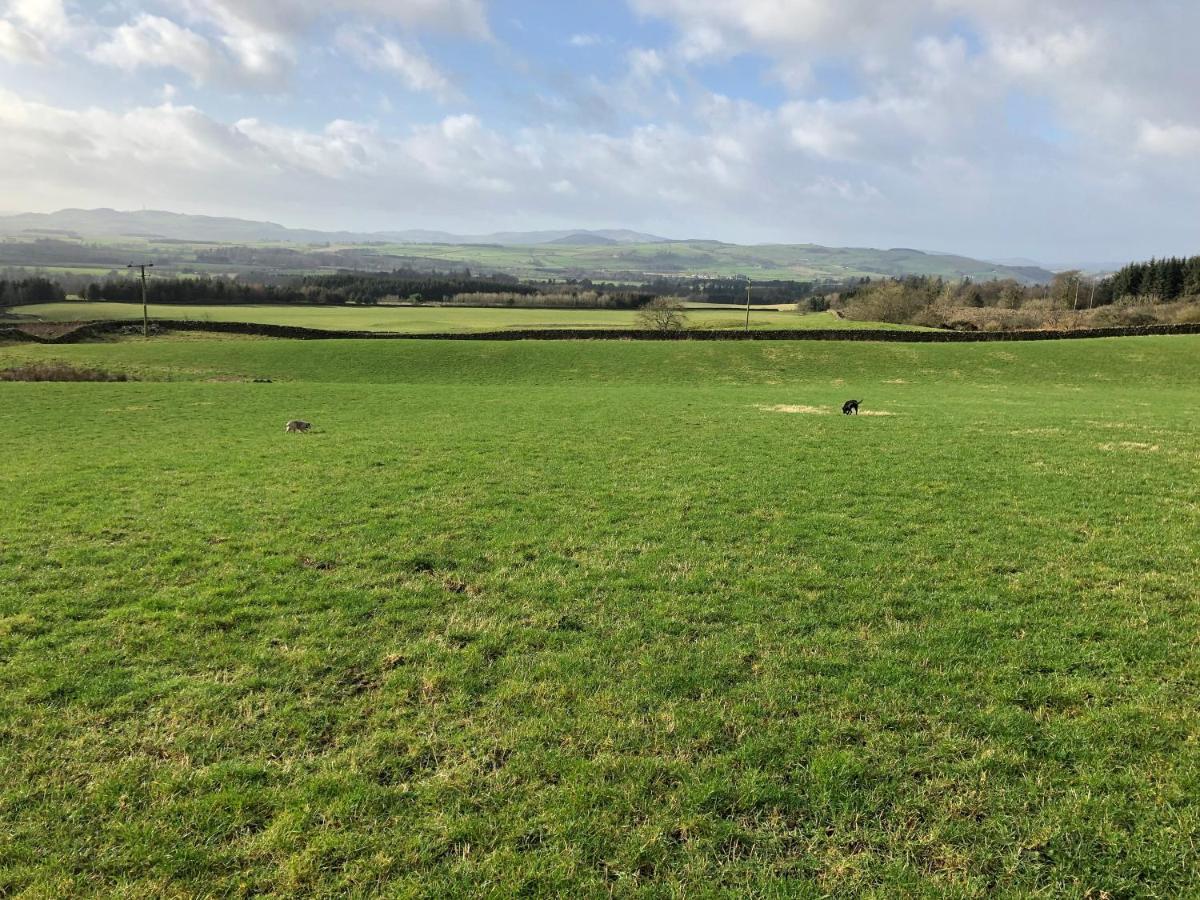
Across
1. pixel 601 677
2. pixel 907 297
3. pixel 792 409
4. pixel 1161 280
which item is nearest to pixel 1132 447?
pixel 792 409

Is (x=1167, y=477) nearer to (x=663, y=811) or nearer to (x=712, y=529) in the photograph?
(x=712, y=529)

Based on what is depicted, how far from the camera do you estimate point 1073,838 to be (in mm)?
4691

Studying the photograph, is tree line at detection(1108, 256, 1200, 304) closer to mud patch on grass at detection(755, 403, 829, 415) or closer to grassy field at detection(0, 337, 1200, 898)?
mud patch on grass at detection(755, 403, 829, 415)

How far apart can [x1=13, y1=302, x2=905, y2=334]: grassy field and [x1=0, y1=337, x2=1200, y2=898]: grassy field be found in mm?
70624

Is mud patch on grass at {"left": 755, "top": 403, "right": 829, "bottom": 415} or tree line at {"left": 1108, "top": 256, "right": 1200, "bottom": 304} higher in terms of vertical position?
tree line at {"left": 1108, "top": 256, "right": 1200, "bottom": 304}

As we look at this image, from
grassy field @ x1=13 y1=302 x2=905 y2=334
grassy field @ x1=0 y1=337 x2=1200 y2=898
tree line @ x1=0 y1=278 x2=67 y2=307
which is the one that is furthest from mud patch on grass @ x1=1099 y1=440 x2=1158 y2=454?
tree line @ x1=0 y1=278 x2=67 y2=307

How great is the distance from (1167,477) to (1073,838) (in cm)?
1287

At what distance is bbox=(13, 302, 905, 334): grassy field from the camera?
87.8 meters

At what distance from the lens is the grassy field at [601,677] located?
15.2 ft

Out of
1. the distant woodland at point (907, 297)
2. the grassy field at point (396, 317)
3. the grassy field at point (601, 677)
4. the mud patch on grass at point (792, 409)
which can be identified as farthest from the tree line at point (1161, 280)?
the grassy field at point (601, 677)

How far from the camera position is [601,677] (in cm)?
671

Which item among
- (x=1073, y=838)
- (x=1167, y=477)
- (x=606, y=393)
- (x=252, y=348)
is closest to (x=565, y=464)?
(x=1073, y=838)

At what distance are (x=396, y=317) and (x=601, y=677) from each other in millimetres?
104687

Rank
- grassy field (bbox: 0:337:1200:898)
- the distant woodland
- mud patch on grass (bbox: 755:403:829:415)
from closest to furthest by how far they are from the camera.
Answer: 1. grassy field (bbox: 0:337:1200:898)
2. mud patch on grass (bbox: 755:403:829:415)
3. the distant woodland
